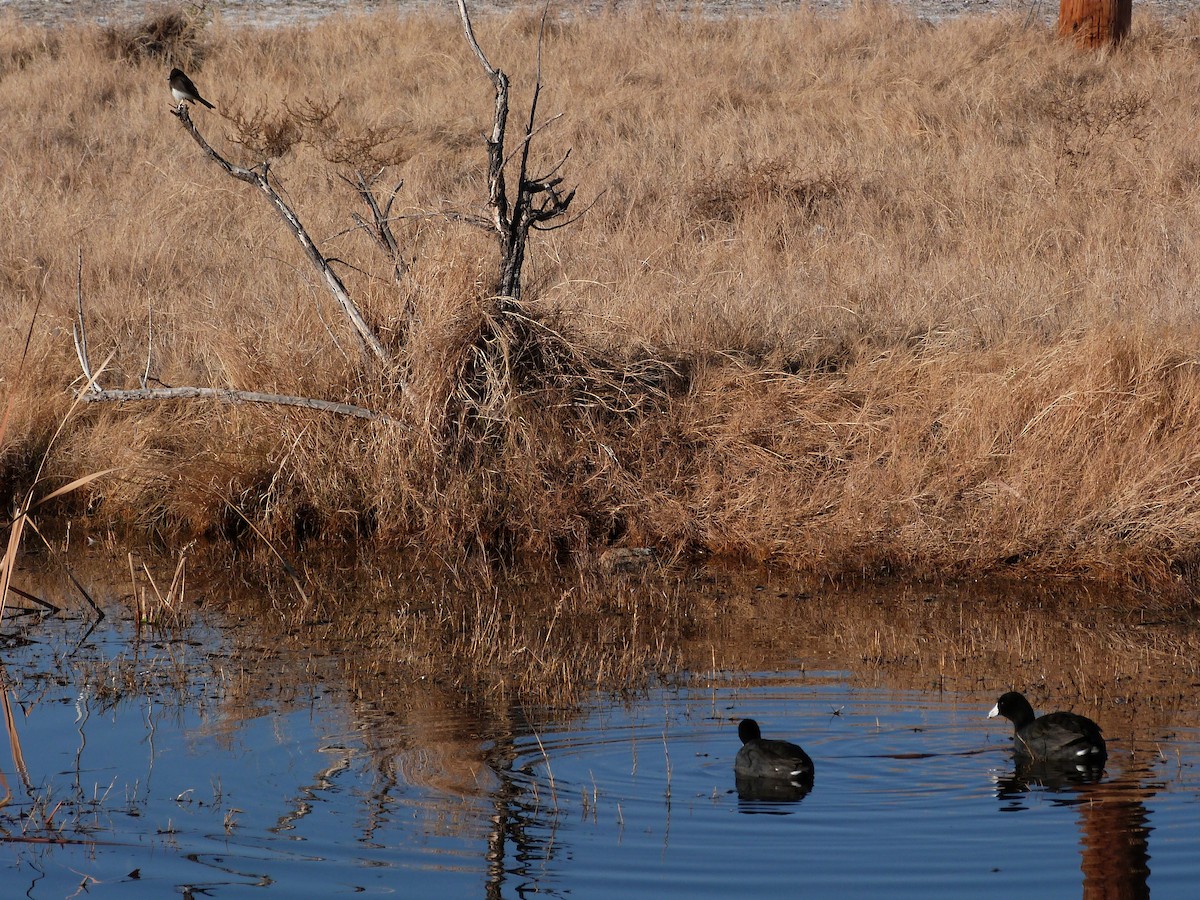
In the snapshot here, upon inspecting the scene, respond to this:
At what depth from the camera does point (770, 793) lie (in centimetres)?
501

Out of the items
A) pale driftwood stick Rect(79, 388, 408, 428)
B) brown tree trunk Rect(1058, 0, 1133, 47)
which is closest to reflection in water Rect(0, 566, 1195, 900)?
pale driftwood stick Rect(79, 388, 408, 428)

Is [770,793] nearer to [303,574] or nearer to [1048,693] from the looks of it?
[1048,693]

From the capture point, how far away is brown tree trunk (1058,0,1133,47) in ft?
59.1

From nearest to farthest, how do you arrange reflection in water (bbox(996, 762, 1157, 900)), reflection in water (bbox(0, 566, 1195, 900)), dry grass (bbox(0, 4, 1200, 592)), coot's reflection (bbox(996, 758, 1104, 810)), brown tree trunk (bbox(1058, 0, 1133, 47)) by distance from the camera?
reflection in water (bbox(996, 762, 1157, 900)) → reflection in water (bbox(0, 566, 1195, 900)) → coot's reflection (bbox(996, 758, 1104, 810)) → dry grass (bbox(0, 4, 1200, 592)) → brown tree trunk (bbox(1058, 0, 1133, 47))

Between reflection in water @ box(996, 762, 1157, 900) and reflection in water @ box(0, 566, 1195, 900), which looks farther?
reflection in water @ box(0, 566, 1195, 900)

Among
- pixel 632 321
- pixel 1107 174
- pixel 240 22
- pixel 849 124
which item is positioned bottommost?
pixel 632 321

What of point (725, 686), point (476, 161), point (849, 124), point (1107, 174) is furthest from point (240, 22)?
point (725, 686)

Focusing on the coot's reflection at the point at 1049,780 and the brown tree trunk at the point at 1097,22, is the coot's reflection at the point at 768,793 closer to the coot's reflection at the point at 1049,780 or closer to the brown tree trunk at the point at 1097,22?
the coot's reflection at the point at 1049,780

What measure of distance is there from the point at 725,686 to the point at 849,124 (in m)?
11.2

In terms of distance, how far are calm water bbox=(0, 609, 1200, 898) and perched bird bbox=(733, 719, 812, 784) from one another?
0.33 ft

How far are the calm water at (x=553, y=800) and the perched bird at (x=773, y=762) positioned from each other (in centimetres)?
10

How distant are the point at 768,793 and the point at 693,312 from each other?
19.0ft

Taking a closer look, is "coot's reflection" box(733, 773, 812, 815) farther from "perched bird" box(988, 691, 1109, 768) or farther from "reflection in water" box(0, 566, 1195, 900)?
"perched bird" box(988, 691, 1109, 768)

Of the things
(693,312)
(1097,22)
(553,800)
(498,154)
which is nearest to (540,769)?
(553,800)
